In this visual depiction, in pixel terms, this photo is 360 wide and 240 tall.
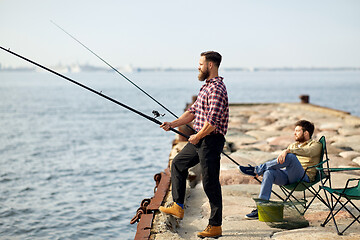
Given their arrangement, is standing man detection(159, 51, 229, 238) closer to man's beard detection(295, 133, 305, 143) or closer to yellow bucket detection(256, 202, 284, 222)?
yellow bucket detection(256, 202, 284, 222)

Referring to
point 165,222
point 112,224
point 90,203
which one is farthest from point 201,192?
point 90,203

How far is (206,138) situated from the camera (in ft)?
14.6

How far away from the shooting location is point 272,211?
4.88 metres

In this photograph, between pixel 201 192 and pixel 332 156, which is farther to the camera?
pixel 332 156

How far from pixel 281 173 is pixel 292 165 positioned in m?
0.16

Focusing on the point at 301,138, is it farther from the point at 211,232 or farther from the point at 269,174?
the point at 211,232

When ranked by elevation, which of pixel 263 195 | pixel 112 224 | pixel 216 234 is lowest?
pixel 112 224

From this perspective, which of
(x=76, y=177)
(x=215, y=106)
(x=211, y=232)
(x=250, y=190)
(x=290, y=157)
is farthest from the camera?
(x=76, y=177)

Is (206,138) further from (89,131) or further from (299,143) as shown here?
(89,131)

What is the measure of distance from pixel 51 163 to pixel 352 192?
45.4ft

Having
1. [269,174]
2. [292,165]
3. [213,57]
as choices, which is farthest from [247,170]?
[213,57]

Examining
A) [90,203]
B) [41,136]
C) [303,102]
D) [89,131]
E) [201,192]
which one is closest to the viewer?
[201,192]

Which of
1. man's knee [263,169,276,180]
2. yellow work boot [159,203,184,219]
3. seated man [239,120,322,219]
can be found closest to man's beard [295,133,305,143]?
seated man [239,120,322,219]

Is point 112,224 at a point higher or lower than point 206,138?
lower
